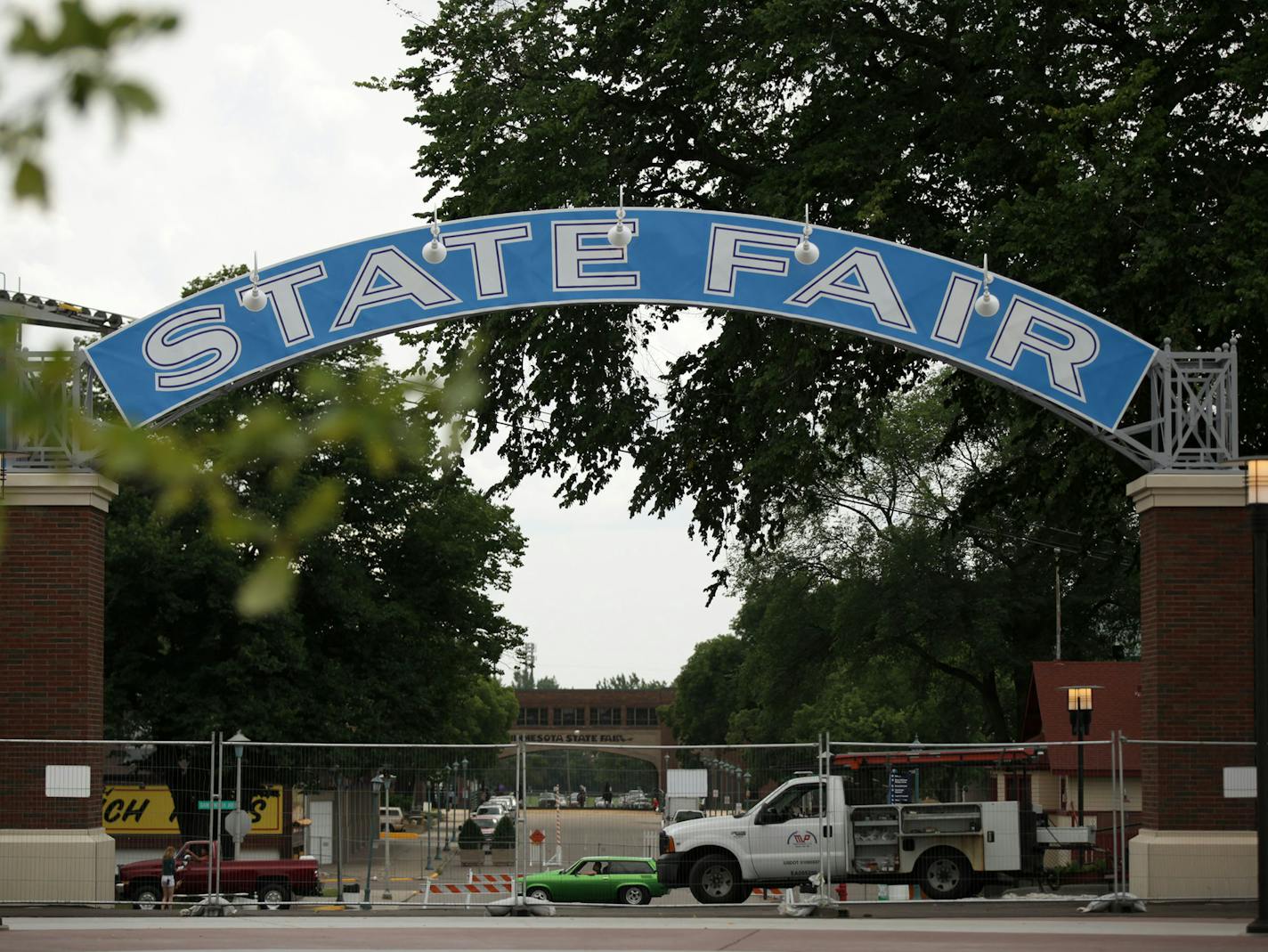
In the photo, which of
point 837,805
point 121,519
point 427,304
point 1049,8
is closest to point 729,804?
point 837,805

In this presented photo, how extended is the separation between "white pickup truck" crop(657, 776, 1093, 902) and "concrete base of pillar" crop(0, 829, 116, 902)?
6.68m

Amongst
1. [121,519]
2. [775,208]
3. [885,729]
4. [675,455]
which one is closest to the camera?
[775,208]

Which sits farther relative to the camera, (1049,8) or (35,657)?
(1049,8)

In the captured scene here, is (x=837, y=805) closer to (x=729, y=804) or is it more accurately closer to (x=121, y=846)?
(x=729, y=804)

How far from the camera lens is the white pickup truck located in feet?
70.3

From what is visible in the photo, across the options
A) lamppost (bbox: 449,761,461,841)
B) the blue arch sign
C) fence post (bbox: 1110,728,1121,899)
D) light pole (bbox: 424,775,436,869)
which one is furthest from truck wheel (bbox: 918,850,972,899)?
light pole (bbox: 424,775,436,869)

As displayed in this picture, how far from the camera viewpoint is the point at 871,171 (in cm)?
2591

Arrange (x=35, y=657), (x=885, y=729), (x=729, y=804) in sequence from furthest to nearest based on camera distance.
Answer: (x=885, y=729) → (x=729, y=804) → (x=35, y=657)

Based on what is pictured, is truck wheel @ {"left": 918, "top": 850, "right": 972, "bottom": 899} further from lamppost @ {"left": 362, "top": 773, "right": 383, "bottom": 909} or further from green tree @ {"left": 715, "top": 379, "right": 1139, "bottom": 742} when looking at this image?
green tree @ {"left": 715, "top": 379, "right": 1139, "bottom": 742}

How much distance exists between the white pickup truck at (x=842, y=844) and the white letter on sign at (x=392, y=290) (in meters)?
7.08

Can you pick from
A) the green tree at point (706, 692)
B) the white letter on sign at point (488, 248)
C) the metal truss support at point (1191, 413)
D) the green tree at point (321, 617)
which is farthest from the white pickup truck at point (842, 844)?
the green tree at point (706, 692)

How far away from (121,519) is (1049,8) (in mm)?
26776

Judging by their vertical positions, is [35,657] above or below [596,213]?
below

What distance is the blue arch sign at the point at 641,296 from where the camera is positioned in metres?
19.1
